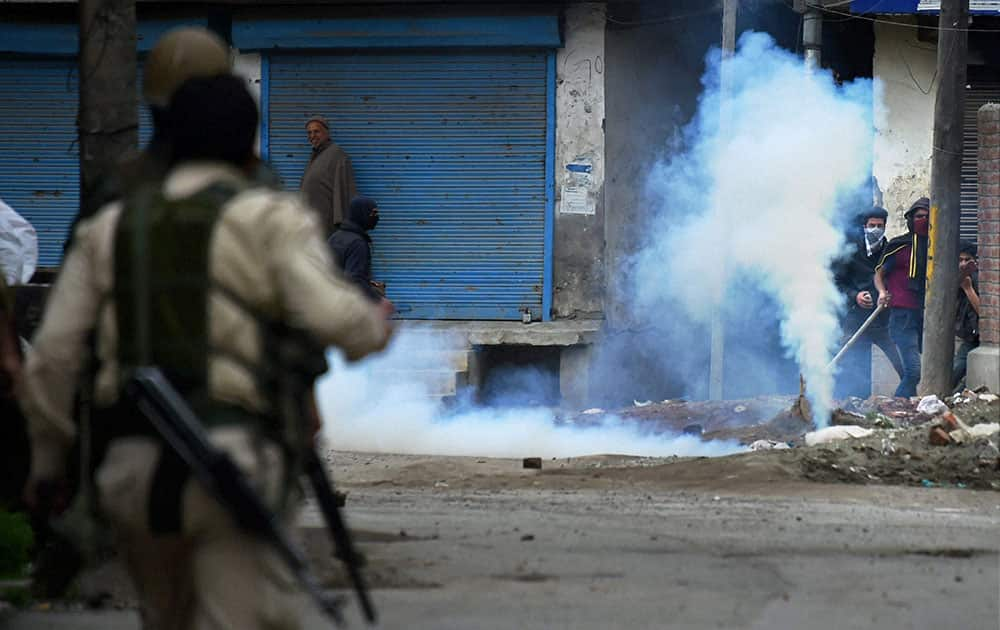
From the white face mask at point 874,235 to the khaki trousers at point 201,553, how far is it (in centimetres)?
1172

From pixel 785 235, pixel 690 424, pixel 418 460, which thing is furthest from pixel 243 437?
pixel 785 235

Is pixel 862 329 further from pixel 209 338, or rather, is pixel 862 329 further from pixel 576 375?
pixel 209 338

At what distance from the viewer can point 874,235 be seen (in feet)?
47.0

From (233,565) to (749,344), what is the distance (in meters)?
12.9

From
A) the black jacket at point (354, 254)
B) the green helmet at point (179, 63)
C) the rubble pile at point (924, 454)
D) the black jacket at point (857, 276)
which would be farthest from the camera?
the black jacket at point (857, 276)

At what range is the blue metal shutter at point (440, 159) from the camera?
50.4 feet

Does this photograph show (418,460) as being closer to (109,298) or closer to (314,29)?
(314,29)

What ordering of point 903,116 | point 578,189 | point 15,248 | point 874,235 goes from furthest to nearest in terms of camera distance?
1. point 578,189
2. point 903,116
3. point 874,235
4. point 15,248

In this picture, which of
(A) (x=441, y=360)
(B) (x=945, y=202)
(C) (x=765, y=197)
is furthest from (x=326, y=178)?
(B) (x=945, y=202)

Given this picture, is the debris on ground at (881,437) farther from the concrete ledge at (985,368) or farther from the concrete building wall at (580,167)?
the concrete building wall at (580,167)

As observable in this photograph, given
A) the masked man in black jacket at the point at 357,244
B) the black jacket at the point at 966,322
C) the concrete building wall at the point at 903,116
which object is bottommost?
the black jacket at the point at 966,322

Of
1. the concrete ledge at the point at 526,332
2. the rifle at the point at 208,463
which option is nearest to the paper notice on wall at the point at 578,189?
the concrete ledge at the point at 526,332

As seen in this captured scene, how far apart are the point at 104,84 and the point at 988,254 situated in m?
7.70

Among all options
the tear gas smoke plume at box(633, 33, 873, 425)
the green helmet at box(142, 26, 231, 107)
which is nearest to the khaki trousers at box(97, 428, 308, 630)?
the green helmet at box(142, 26, 231, 107)
